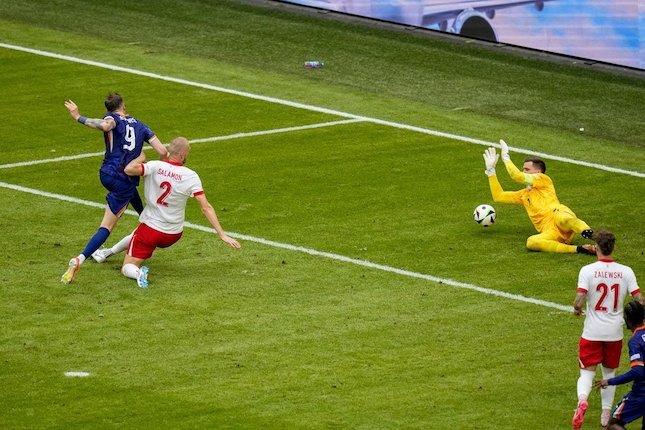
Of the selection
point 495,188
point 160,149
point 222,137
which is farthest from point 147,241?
point 222,137

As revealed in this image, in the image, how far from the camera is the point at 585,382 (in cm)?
1370

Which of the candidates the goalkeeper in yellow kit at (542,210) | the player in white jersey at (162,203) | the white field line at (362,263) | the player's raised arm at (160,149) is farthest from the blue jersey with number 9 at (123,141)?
the goalkeeper in yellow kit at (542,210)

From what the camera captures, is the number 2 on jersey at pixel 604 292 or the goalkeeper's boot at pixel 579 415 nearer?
the goalkeeper's boot at pixel 579 415

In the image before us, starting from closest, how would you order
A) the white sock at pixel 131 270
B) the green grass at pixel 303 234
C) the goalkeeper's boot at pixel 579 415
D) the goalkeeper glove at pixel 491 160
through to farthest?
the goalkeeper's boot at pixel 579 415 < the green grass at pixel 303 234 < the white sock at pixel 131 270 < the goalkeeper glove at pixel 491 160

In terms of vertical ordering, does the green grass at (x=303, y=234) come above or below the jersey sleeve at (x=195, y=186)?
below

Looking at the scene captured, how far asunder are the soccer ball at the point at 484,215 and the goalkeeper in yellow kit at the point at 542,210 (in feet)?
0.62

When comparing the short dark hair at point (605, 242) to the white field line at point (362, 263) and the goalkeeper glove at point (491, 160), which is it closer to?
the white field line at point (362, 263)

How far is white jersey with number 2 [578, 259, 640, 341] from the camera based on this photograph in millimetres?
13688

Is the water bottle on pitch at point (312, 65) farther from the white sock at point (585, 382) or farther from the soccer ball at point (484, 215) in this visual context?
the white sock at point (585, 382)

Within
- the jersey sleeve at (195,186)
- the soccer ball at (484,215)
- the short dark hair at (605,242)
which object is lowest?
the soccer ball at (484,215)

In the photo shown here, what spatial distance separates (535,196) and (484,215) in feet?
2.47

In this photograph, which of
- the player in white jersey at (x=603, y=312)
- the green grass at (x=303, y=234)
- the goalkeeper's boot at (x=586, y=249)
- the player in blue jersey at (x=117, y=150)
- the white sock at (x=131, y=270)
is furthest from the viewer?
the goalkeeper's boot at (x=586, y=249)

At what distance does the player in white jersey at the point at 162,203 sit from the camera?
1731 centimetres

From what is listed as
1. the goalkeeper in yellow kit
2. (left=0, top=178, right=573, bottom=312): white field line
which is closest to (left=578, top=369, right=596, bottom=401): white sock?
(left=0, top=178, right=573, bottom=312): white field line
